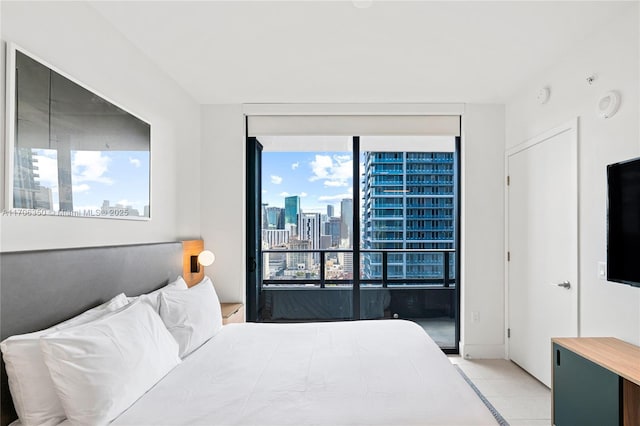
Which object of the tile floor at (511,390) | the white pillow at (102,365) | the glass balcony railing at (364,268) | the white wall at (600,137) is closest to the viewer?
the white pillow at (102,365)

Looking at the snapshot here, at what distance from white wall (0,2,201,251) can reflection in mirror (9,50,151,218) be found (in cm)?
8

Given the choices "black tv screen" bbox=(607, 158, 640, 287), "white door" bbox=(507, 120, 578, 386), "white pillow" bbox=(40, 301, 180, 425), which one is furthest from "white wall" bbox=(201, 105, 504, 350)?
"white pillow" bbox=(40, 301, 180, 425)

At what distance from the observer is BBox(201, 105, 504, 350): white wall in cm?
376

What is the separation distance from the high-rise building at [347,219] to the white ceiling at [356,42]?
1127mm

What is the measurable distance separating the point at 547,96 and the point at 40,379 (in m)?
3.66

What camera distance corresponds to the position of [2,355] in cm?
140

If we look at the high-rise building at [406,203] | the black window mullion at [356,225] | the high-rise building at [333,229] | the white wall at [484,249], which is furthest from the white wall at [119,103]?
the white wall at [484,249]

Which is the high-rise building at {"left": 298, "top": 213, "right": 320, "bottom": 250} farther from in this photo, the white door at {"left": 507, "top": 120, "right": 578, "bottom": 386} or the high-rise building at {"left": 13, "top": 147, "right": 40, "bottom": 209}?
the high-rise building at {"left": 13, "top": 147, "right": 40, "bottom": 209}

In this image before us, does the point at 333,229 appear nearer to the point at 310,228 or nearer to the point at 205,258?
the point at 310,228

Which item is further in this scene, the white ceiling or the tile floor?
the tile floor

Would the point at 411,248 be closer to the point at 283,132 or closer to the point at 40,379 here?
the point at 283,132

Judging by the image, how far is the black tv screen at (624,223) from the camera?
1968 millimetres

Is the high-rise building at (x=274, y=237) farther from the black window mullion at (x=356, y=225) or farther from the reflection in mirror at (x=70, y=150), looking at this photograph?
the reflection in mirror at (x=70, y=150)

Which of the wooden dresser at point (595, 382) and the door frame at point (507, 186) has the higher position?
the door frame at point (507, 186)
